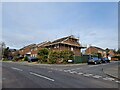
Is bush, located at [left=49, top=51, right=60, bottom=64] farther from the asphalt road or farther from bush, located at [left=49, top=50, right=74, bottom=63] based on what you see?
the asphalt road

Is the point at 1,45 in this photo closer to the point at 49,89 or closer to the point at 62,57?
the point at 62,57

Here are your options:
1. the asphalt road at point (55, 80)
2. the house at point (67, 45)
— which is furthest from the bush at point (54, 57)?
the asphalt road at point (55, 80)

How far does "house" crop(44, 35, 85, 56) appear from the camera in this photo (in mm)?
57975

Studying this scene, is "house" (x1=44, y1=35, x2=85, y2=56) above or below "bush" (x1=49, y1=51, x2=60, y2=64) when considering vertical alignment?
above

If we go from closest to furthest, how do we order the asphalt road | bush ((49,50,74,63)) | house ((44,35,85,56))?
the asphalt road, bush ((49,50,74,63)), house ((44,35,85,56))

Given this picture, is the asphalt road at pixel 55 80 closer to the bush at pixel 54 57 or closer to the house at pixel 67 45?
the bush at pixel 54 57

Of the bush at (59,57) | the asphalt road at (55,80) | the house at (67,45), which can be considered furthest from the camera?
the house at (67,45)

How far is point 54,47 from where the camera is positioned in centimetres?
6053

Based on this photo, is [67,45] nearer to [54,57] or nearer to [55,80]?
[54,57]

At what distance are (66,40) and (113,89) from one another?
4837cm

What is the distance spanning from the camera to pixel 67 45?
59969mm

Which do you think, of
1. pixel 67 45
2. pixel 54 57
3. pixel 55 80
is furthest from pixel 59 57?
pixel 55 80

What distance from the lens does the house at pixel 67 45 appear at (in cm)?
5797

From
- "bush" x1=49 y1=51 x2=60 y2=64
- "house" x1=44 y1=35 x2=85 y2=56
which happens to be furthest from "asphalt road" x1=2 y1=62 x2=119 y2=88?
"house" x1=44 y1=35 x2=85 y2=56
